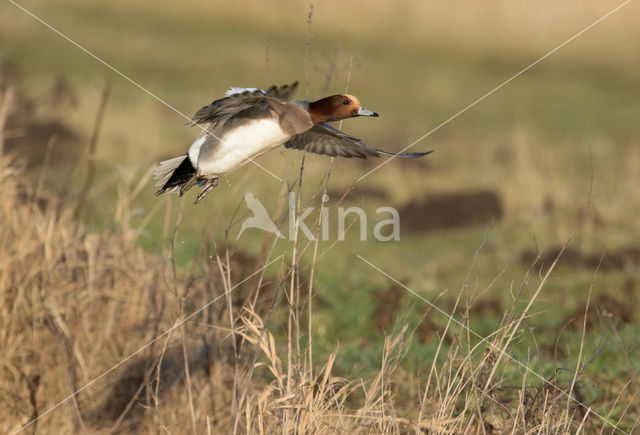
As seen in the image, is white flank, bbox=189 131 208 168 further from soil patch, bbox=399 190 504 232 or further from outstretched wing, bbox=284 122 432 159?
A: soil patch, bbox=399 190 504 232

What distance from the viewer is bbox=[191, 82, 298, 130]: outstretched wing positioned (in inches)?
94.7

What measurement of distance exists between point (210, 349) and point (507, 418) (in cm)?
169

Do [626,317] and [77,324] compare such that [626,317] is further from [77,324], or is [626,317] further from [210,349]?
[77,324]

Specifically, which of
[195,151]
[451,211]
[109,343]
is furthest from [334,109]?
[451,211]

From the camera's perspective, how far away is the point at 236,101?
251cm

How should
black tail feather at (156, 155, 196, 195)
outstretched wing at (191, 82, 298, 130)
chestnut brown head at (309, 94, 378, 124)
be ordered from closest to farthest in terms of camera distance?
outstretched wing at (191, 82, 298, 130)
chestnut brown head at (309, 94, 378, 124)
black tail feather at (156, 155, 196, 195)

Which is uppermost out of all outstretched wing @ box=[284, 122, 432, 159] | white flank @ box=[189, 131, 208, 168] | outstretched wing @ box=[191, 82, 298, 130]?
outstretched wing @ box=[191, 82, 298, 130]

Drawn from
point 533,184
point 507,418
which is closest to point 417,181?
point 533,184

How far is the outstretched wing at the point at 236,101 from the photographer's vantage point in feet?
7.89

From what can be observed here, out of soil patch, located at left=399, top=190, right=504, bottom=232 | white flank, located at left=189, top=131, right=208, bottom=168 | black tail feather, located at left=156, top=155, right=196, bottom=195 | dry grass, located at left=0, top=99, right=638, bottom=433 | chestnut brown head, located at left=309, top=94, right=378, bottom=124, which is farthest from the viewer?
soil patch, located at left=399, top=190, right=504, bottom=232

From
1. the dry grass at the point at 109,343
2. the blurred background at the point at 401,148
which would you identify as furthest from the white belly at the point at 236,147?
the dry grass at the point at 109,343

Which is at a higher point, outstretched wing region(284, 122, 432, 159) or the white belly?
outstretched wing region(284, 122, 432, 159)

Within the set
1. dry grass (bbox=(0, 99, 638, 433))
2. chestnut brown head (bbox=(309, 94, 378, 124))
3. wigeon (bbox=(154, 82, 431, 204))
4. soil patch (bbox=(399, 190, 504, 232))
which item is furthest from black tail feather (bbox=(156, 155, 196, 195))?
soil patch (bbox=(399, 190, 504, 232))

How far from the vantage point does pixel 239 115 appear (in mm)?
2689
